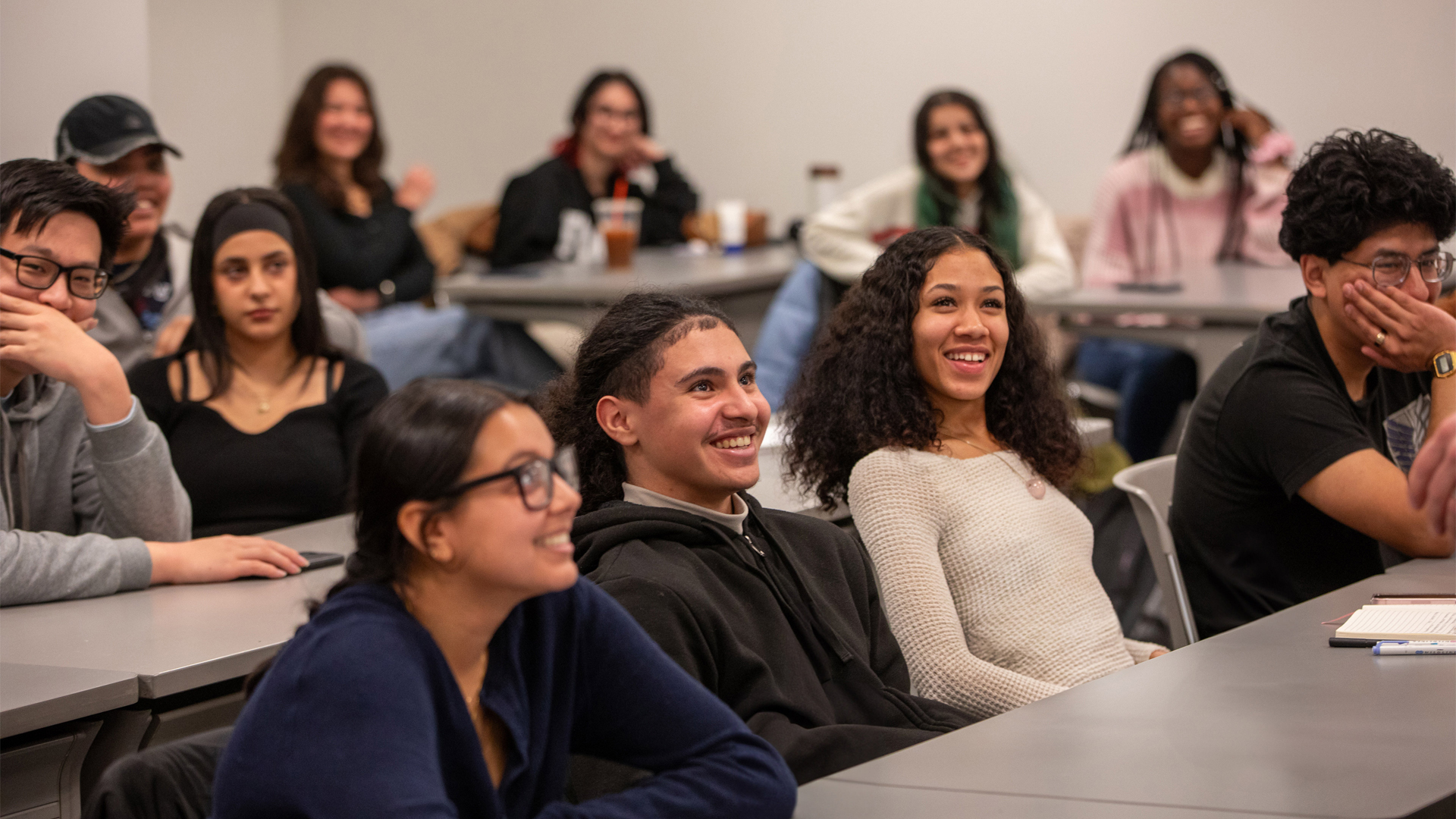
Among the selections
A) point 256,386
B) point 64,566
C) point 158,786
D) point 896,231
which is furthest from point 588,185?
point 158,786

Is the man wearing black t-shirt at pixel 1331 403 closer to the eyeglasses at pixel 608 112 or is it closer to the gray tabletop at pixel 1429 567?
the gray tabletop at pixel 1429 567

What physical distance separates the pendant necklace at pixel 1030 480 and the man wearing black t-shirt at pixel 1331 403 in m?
0.37

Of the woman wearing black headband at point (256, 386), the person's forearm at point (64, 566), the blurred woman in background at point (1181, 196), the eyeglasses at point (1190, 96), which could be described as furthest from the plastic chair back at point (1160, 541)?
the eyeglasses at point (1190, 96)

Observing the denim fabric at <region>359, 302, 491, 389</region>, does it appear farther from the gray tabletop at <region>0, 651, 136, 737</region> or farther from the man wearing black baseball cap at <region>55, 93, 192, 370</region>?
the gray tabletop at <region>0, 651, 136, 737</region>

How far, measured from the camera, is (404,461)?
112cm

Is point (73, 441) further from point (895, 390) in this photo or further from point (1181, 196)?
point (1181, 196)

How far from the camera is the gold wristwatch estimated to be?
2098 mm

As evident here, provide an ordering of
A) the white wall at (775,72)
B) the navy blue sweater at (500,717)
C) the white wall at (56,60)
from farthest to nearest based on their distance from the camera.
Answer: the white wall at (775,72)
the white wall at (56,60)
the navy blue sweater at (500,717)

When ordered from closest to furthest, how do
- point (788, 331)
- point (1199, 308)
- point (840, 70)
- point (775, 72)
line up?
point (1199, 308) → point (788, 331) → point (840, 70) → point (775, 72)

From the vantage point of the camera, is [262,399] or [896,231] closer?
[262,399]

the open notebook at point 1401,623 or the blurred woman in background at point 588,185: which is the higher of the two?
the blurred woman in background at point 588,185

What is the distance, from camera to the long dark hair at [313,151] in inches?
170

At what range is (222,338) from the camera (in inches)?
101

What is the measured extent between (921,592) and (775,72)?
16.0ft
